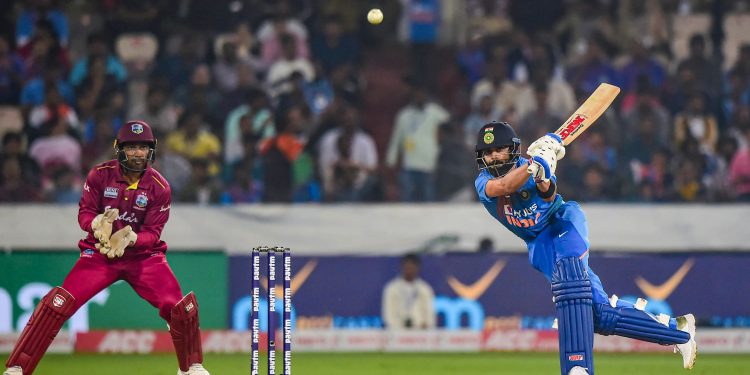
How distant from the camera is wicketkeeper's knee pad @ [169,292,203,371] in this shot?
24.8 ft

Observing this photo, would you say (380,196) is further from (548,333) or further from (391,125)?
(548,333)

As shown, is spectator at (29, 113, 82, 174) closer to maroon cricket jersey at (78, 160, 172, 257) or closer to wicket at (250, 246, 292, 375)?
maroon cricket jersey at (78, 160, 172, 257)

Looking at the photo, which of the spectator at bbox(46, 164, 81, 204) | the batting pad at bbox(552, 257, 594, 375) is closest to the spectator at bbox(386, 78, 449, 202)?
the spectator at bbox(46, 164, 81, 204)

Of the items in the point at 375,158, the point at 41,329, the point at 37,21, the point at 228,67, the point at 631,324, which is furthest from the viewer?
the point at 37,21

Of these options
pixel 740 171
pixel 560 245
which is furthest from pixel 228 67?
pixel 560 245

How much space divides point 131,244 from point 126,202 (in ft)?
1.06

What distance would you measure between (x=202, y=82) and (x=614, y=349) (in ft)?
18.8

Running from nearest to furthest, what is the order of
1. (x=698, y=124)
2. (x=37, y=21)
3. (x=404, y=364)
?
1. (x=404, y=364)
2. (x=698, y=124)
3. (x=37, y=21)

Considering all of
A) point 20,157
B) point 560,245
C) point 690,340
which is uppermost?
point 20,157

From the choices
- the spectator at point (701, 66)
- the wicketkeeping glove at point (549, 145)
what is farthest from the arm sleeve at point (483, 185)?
the spectator at point (701, 66)

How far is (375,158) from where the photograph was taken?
1378 centimetres

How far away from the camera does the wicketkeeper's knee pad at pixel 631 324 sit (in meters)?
6.88

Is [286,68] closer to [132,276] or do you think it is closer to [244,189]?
[244,189]

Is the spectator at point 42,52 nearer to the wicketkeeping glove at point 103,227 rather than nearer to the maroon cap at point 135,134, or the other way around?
the maroon cap at point 135,134
